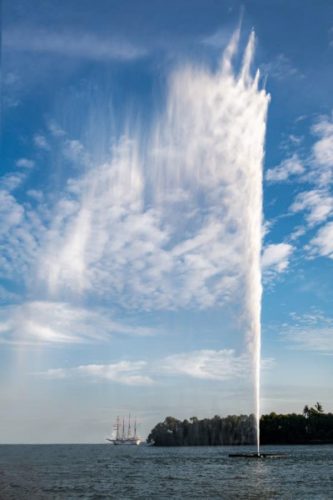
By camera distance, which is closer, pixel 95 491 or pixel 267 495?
pixel 267 495

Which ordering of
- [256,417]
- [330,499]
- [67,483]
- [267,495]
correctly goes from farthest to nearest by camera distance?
[256,417] < [67,483] < [267,495] < [330,499]

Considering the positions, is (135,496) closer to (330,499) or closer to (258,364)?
(330,499)

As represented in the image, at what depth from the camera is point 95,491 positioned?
181ft

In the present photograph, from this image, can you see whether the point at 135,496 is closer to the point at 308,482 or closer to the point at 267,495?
the point at 267,495

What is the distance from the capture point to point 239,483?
201 ft

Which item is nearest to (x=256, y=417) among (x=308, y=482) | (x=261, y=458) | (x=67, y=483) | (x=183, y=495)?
(x=261, y=458)

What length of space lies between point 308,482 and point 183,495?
18566 mm

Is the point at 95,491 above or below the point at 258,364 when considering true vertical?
below

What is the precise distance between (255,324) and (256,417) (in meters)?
20.2

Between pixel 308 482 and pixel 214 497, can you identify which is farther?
pixel 308 482

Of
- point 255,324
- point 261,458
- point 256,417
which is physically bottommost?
point 261,458

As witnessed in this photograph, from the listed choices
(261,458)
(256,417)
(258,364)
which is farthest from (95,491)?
(261,458)

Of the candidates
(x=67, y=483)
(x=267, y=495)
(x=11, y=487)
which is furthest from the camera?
(x=67, y=483)

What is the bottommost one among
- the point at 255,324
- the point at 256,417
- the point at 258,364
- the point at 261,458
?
the point at 261,458
